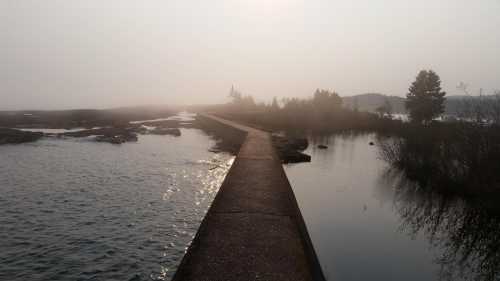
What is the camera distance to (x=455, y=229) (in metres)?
12.0

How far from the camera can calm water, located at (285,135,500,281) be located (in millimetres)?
8906

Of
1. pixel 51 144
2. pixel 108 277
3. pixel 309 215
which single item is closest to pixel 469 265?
pixel 309 215

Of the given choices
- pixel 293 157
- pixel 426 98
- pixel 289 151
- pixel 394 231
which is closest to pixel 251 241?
pixel 394 231

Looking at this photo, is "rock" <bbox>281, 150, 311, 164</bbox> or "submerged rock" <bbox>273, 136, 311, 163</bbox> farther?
"submerged rock" <bbox>273, 136, 311, 163</bbox>

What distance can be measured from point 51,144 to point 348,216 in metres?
33.0

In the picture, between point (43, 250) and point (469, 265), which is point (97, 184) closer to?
point (43, 250)

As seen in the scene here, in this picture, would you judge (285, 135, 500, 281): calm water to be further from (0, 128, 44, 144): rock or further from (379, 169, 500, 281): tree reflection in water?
(0, 128, 44, 144): rock

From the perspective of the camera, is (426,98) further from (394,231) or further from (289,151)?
(394,231)

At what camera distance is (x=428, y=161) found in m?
19.2

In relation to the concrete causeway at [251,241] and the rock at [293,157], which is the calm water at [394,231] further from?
the rock at [293,157]

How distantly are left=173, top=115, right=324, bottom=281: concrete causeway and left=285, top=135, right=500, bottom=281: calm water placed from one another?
1.83m

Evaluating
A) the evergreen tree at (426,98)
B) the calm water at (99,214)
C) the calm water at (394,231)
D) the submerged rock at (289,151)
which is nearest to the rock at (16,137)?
the calm water at (99,214)

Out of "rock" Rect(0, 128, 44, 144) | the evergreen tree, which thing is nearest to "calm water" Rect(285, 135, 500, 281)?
"rock" Rect(0, 128, 44, 144)

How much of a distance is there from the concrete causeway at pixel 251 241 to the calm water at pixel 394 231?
1826 mm
